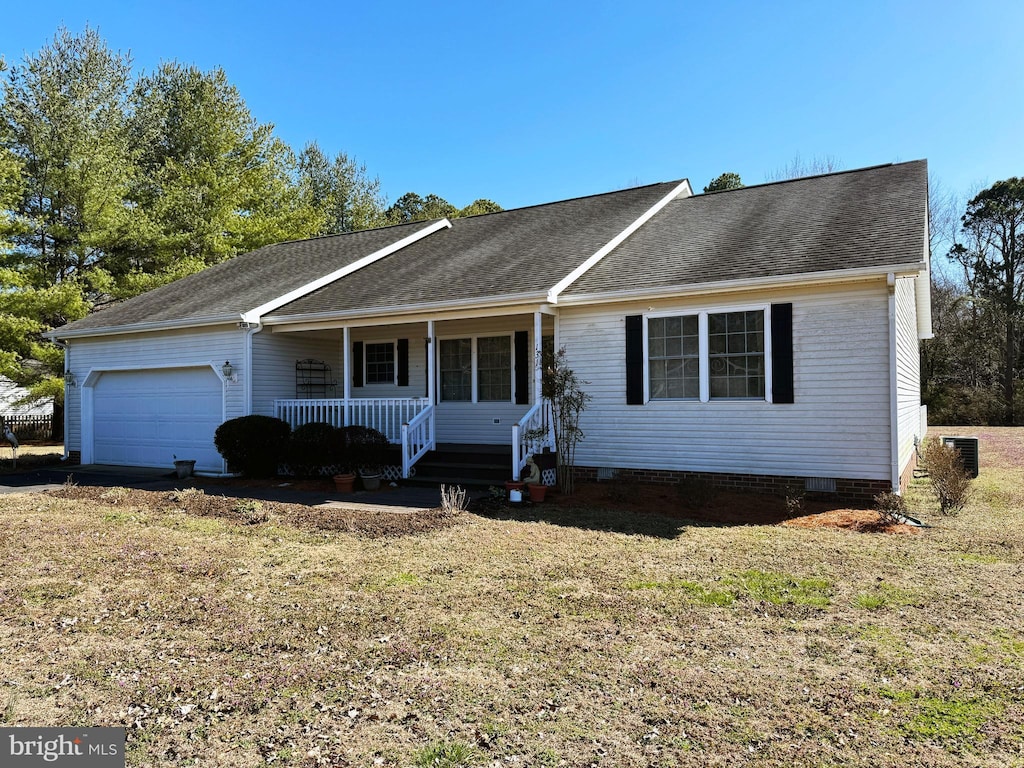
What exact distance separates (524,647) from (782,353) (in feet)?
21.5

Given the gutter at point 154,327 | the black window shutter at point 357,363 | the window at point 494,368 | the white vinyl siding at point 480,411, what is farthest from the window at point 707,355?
the gutter at point 154,327

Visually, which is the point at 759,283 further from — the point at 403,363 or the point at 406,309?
the point at 403,363

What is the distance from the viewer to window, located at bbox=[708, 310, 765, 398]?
9352mm

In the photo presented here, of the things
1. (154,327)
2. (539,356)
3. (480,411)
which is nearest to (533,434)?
(539,356)

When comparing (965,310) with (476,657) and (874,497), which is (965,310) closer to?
(874,497)

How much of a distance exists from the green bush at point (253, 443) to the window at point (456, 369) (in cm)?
334

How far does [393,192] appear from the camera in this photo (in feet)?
135

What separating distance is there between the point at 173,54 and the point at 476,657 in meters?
34.6

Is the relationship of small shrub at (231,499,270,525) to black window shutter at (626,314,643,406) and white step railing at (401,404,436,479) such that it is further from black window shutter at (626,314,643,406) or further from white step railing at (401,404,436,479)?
black window shutter at (626,314,643,406)

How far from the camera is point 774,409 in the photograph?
30.2ft

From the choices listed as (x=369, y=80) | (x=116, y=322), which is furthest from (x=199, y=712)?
(x=369, y=80)

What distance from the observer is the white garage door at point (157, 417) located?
1326 cm

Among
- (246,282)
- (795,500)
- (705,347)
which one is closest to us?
(795,500)

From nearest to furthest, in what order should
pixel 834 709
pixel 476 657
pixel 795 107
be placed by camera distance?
pixel 834 709 < pixel 476 657 < pixel 795 107
